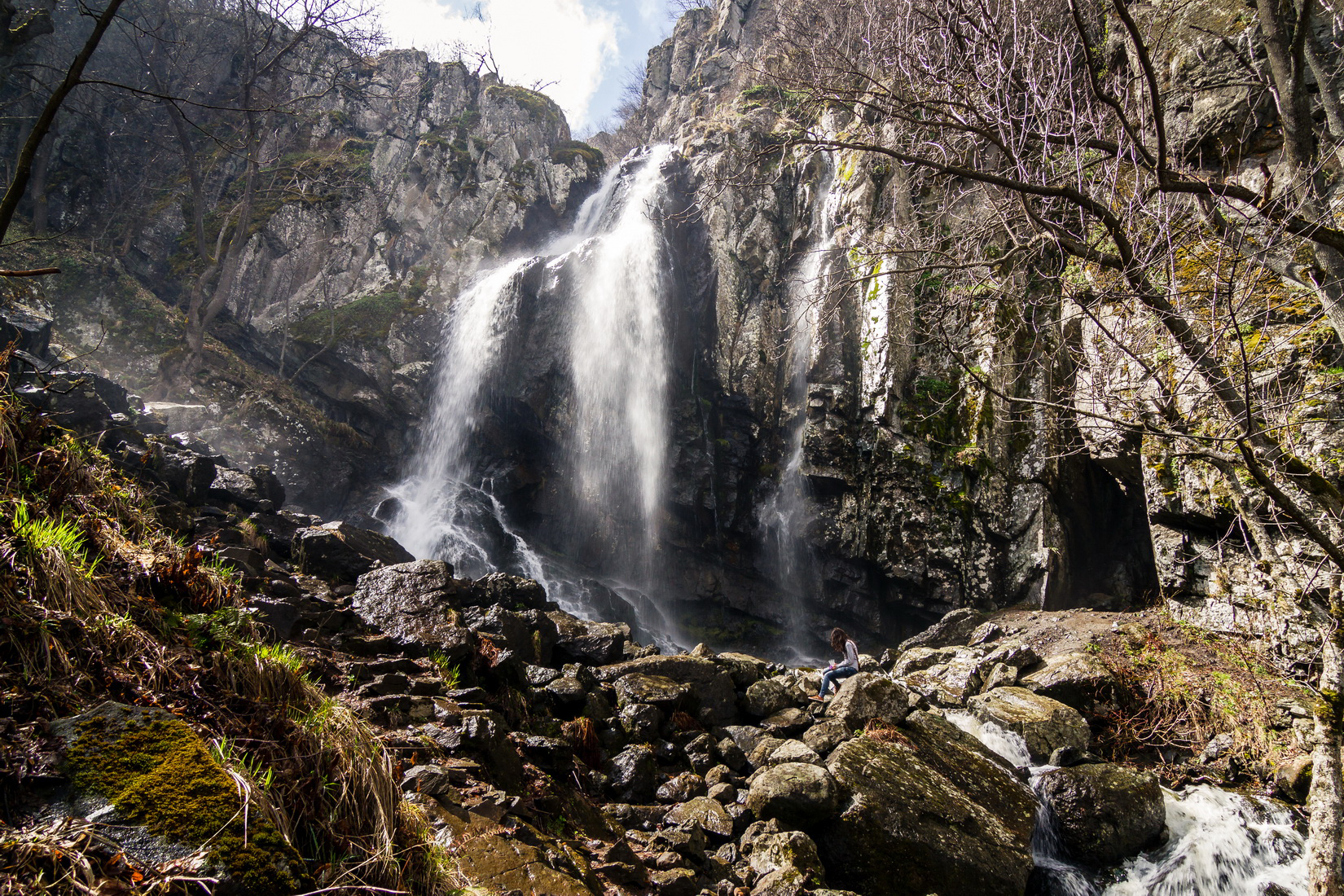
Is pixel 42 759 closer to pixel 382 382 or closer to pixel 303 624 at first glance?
pixel 303 624

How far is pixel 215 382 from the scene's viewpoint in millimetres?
16406

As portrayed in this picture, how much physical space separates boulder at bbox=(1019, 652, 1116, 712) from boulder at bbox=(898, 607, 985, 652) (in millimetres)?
3346

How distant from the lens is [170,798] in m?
1.85

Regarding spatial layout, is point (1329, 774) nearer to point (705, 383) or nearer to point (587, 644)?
point (587, 644)

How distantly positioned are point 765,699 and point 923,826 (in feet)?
8.41

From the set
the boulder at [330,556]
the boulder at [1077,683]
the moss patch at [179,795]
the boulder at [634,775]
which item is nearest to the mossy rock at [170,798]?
the moss patch at [179,795]

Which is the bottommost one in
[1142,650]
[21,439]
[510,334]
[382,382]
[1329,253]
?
[1142,650]

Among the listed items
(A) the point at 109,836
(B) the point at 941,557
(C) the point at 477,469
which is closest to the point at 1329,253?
(A) the point at 109,836

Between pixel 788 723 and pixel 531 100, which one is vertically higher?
pixel 531 100

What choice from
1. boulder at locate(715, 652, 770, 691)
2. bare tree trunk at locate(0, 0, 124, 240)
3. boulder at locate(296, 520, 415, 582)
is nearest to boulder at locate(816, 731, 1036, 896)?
boulder at locate(715, 652, 770, 691)

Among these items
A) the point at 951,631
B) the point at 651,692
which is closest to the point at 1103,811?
the point at 651,692

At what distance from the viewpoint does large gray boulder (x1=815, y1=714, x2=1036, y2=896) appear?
4.63m

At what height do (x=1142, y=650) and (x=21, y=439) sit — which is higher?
(x=21, y=439)

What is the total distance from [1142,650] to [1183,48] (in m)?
8.40
